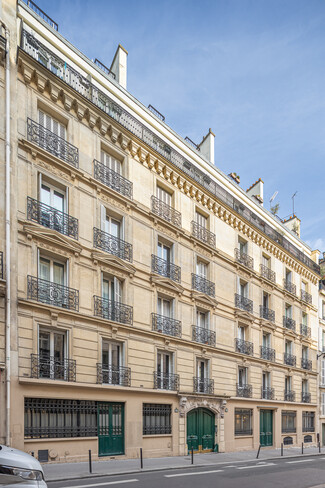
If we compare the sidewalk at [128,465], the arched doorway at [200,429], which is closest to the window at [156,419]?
the sidewalk at [128,465]

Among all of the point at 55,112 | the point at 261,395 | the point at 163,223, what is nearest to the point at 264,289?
the point at 261,395

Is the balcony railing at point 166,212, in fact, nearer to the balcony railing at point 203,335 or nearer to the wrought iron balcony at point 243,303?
the balcony railing at point 203,335

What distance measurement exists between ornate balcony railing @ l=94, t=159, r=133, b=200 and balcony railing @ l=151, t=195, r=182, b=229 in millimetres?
1685

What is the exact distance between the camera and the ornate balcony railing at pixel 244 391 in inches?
1044

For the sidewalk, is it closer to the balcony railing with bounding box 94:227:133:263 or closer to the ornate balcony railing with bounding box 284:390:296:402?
the balcony railing with bounding box 94:227:133:263

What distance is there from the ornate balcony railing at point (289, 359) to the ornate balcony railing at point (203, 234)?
12.1 metres

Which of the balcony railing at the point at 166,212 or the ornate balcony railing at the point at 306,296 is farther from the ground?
the balcony railing at the point at 166,212

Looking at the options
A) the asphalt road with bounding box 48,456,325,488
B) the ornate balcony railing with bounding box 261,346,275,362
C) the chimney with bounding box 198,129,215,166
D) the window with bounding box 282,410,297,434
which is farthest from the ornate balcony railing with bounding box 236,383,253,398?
the chimney with bounding box 198,129,215,166

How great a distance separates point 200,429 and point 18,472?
18.5 meters

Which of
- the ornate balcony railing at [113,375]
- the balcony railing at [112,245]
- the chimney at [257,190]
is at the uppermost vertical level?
the chimney at [257,190]

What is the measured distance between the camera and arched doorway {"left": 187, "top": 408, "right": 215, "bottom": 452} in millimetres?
22308

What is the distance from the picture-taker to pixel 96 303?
18.4 meters

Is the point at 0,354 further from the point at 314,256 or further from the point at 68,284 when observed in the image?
the point at 314,256

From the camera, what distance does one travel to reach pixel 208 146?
30891 mm
